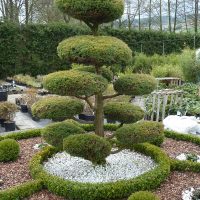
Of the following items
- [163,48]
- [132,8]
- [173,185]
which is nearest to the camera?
[173,185]

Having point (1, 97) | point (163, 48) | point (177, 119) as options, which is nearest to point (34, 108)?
point (177, 119)

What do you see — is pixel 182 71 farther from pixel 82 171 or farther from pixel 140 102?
pixel 82 171

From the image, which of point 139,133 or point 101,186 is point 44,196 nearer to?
point 101,186

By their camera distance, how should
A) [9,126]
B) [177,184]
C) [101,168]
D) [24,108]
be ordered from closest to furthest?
[177,184], [101,168], [9,126], [24,108]

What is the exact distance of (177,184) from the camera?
16.6 feet

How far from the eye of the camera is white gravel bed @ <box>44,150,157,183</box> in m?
5.17

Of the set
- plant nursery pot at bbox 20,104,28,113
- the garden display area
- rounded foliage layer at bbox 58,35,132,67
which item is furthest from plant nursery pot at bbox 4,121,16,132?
rounded foliage layer at bbox 58,35,132,67

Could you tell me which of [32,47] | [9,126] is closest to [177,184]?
[9,126]

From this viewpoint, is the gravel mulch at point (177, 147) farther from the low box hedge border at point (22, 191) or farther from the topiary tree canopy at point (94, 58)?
the low box hedge border at point (22, 191)

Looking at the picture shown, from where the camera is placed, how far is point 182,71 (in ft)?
44.5

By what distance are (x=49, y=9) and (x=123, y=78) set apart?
753 inches

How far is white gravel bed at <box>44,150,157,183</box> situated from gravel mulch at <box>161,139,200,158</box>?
23.8 inches

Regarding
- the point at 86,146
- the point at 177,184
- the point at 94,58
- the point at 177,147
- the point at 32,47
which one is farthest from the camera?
the point at 32,47

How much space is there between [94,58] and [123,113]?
3.23ft
